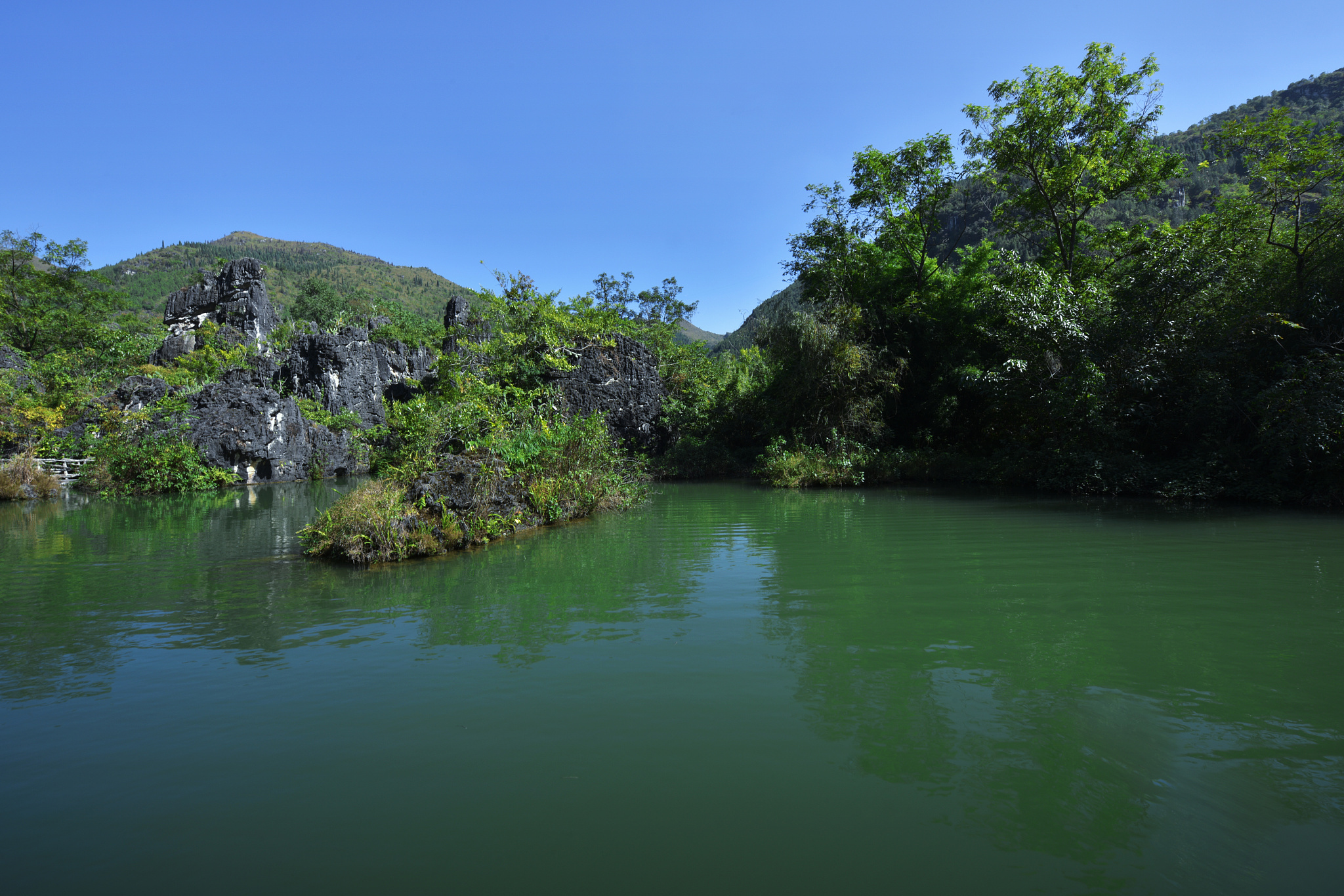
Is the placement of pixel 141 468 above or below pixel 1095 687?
above

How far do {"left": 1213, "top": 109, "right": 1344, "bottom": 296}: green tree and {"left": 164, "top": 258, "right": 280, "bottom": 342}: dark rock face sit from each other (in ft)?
138

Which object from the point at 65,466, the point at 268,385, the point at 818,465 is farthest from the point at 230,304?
the point at 818,465

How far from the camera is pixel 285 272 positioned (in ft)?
323

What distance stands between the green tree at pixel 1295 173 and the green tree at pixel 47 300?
42769mm

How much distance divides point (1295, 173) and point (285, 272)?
112m

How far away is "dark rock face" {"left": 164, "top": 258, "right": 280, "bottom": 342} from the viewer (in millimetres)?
37531

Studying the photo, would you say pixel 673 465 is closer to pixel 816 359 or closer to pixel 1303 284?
pixel 816 359

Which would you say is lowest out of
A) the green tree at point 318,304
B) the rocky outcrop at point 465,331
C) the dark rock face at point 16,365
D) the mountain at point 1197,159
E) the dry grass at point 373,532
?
the dry grass at point 373,532

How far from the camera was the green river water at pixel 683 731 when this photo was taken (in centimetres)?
242

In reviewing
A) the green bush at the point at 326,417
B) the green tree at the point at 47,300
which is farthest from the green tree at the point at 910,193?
the green tree at the point at 47,300

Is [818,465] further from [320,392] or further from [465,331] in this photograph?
[320,392]

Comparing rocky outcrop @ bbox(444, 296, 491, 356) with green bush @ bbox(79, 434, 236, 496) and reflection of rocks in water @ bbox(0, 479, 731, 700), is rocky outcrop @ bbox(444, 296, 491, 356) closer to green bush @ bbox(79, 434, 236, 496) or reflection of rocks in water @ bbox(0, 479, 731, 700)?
green bush @ bbox(79, 434, 236, 496)

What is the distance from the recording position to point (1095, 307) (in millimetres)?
16109

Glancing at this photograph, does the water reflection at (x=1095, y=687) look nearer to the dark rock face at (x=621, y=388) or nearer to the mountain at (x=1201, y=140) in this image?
the dark rock face at (x=621, y=388)
